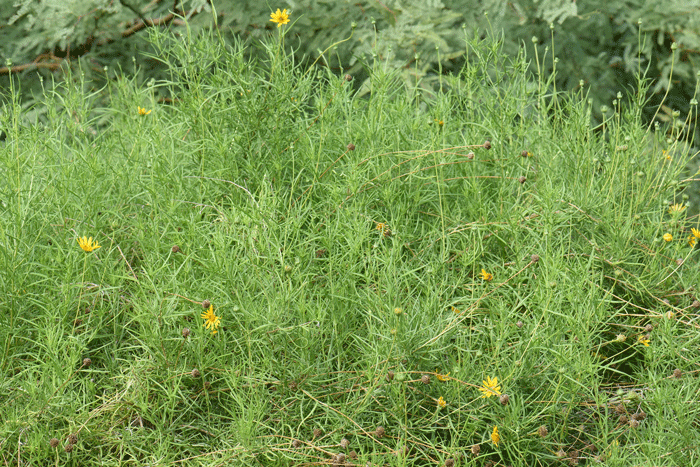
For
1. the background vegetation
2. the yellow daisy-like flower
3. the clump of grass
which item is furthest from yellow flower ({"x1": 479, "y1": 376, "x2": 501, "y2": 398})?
the background vegetation

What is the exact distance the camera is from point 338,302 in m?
2.16

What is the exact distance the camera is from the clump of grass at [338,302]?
191 cm

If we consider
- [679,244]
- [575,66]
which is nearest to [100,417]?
[679,244]

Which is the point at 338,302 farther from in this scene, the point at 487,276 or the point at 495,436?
the point at 495,436

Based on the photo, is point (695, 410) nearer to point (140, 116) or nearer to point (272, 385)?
point (272, 385)

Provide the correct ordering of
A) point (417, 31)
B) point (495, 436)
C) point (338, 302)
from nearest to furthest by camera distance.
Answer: point (495, 436) → point (338, 302) → point (417, 31)

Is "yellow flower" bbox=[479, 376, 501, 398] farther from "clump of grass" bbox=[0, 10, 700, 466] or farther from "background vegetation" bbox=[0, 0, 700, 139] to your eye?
"background vegetation" bbox=[0, 0, 700, 139]

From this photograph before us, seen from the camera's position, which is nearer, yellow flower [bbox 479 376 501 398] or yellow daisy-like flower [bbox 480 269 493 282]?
yellow flower [bbox 479 376 501 398]

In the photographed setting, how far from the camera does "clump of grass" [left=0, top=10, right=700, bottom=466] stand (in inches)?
75.3

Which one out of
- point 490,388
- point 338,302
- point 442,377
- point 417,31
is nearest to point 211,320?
point 338,302

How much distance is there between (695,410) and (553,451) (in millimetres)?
410

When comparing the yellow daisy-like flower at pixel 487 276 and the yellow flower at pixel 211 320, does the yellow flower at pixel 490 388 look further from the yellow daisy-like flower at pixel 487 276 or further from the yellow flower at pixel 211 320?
the yellow flower at pixel 211 320

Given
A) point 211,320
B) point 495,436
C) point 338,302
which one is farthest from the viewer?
point 338,302

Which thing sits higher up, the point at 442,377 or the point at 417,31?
the point at 417,31
